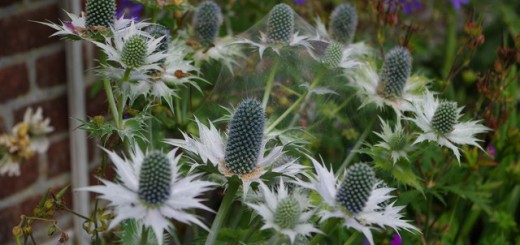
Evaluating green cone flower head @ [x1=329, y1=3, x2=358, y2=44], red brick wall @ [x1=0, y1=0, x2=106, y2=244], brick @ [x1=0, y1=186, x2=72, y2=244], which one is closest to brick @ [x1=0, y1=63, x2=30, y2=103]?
red brick wall @ [x1=0, y1=0, x2=106, y2=244]

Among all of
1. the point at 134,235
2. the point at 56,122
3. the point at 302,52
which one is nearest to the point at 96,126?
the point at 134,235

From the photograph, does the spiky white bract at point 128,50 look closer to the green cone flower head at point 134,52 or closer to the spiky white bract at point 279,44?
the green cone flower head at point 134,52

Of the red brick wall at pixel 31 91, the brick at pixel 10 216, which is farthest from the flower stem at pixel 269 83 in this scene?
the brick at pixel 10 216

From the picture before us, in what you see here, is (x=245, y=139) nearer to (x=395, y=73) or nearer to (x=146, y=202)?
(x=146, y=202)

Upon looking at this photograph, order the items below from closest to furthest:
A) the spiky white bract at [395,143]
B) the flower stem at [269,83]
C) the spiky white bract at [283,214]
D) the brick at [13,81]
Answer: the spiky white bract at [283,214] → the spiky white bract at [395,143] → the flower stem at [269,83] → the brick at [13,81]

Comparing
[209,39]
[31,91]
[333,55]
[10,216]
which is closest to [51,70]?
[31,91]

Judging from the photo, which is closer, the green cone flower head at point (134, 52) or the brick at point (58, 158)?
the green cone flower head at point (134, 52)
